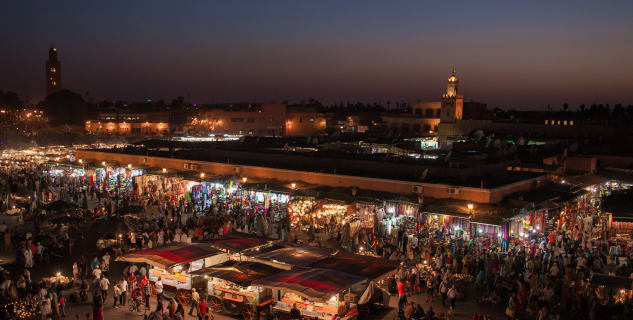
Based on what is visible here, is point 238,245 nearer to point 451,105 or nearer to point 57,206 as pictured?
point 57,206

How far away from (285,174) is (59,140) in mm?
46361

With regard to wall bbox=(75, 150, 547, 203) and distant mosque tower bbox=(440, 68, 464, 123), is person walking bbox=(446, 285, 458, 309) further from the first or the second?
distant mosque tower bbox=(440, 68, 464, 123)

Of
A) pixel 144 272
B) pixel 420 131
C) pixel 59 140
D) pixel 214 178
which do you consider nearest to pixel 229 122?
pixel 59 140

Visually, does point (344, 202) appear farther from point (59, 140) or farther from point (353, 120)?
point (353, 120)

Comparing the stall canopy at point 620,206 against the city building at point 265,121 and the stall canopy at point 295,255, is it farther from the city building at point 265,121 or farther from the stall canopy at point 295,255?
the city building at point 265,121

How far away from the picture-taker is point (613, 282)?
435 inches

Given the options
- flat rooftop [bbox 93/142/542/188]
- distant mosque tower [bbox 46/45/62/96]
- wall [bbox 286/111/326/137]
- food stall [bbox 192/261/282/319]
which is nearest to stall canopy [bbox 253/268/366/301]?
food stall [bbox 192/261/282/319]

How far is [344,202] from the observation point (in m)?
18.4

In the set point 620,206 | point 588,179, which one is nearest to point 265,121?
point 588,179

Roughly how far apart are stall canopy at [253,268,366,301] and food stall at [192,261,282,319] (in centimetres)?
35

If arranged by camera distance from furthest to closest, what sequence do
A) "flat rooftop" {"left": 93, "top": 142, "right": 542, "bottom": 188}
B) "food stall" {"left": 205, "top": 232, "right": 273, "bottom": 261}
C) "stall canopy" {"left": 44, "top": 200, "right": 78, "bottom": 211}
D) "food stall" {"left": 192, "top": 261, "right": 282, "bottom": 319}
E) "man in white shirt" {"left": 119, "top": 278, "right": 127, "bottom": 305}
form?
"flat rooftop" {"left": 93, "top": 142, "right": 542, "bottom": 188} → "stall canopy" {"left": 44, "top": 200, "right": 78, "bottom": 211} → "food stall" {"left": 205, "top": 232, "right": 273, "bottom": 261} → "man in white shirt" {"left": 119, "top": 278, "right": 127, "bottom": 305} → "food stall" {"left": 192, "top": 261, "right": 282, "bottom": 319}

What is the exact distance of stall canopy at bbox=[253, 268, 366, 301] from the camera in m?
10.2

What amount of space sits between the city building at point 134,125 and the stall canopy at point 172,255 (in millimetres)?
67088

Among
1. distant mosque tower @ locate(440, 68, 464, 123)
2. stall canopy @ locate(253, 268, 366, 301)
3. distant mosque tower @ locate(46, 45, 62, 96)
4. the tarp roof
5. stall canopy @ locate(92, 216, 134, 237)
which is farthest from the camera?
distant mosque tower @ locate(46, 45, 62, 96)
